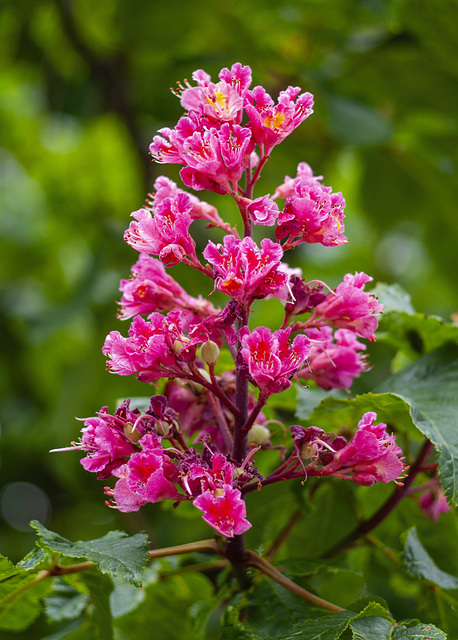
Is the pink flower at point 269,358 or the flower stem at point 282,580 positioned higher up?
the pink flower at point 269,358

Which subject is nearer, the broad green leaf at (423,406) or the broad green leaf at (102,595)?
the broad green leaf at (423,406)

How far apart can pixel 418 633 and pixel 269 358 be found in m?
0.48

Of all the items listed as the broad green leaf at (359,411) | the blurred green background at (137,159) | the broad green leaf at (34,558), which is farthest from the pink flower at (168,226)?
the blurred green background at (137,159)

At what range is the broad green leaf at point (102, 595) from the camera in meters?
1.25

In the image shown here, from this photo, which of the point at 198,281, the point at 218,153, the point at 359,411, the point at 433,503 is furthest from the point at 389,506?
the point at 198,281

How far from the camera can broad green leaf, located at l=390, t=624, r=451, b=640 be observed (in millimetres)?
1009

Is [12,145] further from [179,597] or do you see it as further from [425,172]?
[179,597]

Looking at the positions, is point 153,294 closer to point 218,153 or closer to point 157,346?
point 157,346

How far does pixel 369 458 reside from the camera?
107 cm

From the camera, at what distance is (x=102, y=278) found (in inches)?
134

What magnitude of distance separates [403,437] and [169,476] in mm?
666

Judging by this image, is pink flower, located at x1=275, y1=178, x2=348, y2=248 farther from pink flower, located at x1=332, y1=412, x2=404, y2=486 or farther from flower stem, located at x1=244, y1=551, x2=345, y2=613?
flower stem, located at x1=244, y1=551, x2=345, y2=613

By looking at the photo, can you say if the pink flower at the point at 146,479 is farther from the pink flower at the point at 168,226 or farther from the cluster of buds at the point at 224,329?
the pink flower at the point at 168,226

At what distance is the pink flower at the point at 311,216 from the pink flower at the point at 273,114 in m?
A: 0.09
